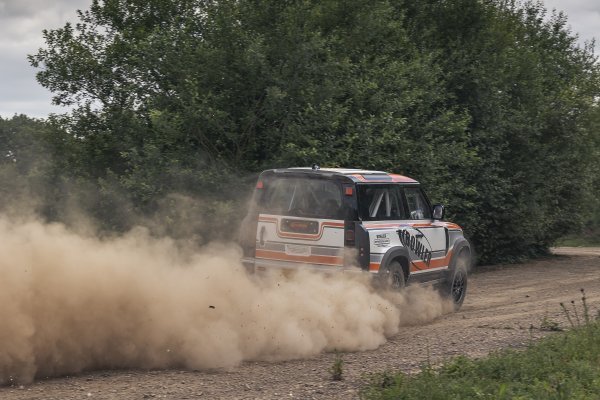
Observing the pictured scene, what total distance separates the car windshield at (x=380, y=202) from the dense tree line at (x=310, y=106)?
4170 mm

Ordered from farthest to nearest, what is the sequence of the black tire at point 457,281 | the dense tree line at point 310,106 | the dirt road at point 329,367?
the dense tree line at point 310,106 → the black tire at point 457,281 → the dirt road at point 329,367

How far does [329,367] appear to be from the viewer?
26.4 ft

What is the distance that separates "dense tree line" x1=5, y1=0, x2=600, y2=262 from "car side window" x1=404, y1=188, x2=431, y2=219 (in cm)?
373

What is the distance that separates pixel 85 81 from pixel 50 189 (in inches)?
113

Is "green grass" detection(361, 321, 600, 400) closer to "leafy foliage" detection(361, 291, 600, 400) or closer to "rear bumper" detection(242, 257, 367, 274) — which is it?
"leafy foliage" detection(361, 291, 600, 400)

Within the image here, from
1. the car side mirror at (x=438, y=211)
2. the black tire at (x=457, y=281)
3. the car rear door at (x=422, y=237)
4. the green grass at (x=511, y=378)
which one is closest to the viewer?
the green grass at (x=511, y=378)

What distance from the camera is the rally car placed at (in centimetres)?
997

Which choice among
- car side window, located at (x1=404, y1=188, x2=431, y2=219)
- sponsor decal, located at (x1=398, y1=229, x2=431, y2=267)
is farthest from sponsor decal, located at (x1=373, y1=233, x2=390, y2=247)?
car side window, located at (x1=404, y1=188, x2=431, y2=219)

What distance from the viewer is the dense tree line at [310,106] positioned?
1547 cm

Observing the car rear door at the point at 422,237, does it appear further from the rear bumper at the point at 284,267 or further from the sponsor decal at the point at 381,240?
the rear bumper at the point at 284,267

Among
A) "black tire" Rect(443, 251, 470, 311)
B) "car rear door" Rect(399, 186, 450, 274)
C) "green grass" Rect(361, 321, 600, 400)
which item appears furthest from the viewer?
"black tire" Rect(443, 251, 470, 311)

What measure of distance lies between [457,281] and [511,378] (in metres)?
5.63

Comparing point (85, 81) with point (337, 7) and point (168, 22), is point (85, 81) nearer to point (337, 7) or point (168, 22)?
point (168, 22)

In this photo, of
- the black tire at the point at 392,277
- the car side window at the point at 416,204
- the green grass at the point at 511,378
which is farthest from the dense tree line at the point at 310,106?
the green grass at the point at 511,378
